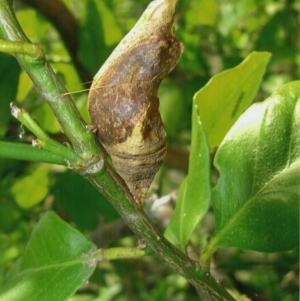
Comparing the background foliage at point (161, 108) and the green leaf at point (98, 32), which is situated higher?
the green leaf at point (98, 32)

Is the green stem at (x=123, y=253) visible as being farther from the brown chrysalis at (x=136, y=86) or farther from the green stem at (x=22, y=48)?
the green stem at (x=22, y=48)

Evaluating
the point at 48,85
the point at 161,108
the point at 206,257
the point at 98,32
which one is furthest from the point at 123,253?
the point at 161,108

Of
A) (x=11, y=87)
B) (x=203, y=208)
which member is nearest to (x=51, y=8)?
(x=11, y=87)

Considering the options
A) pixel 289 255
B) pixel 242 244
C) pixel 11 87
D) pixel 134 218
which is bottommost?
pixel 289 255

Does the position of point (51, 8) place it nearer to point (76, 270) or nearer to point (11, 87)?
point (11, 87)

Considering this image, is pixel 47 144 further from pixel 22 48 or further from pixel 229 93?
pixel 229 93

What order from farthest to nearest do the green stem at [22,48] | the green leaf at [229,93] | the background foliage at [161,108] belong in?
1. the background foliage at [161,108]
2. the green leaf at [229,93]
3. the green stem at [22,48]

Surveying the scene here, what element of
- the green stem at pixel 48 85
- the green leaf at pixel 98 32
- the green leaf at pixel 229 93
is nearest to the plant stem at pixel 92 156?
the green stem at pixel 48 85
